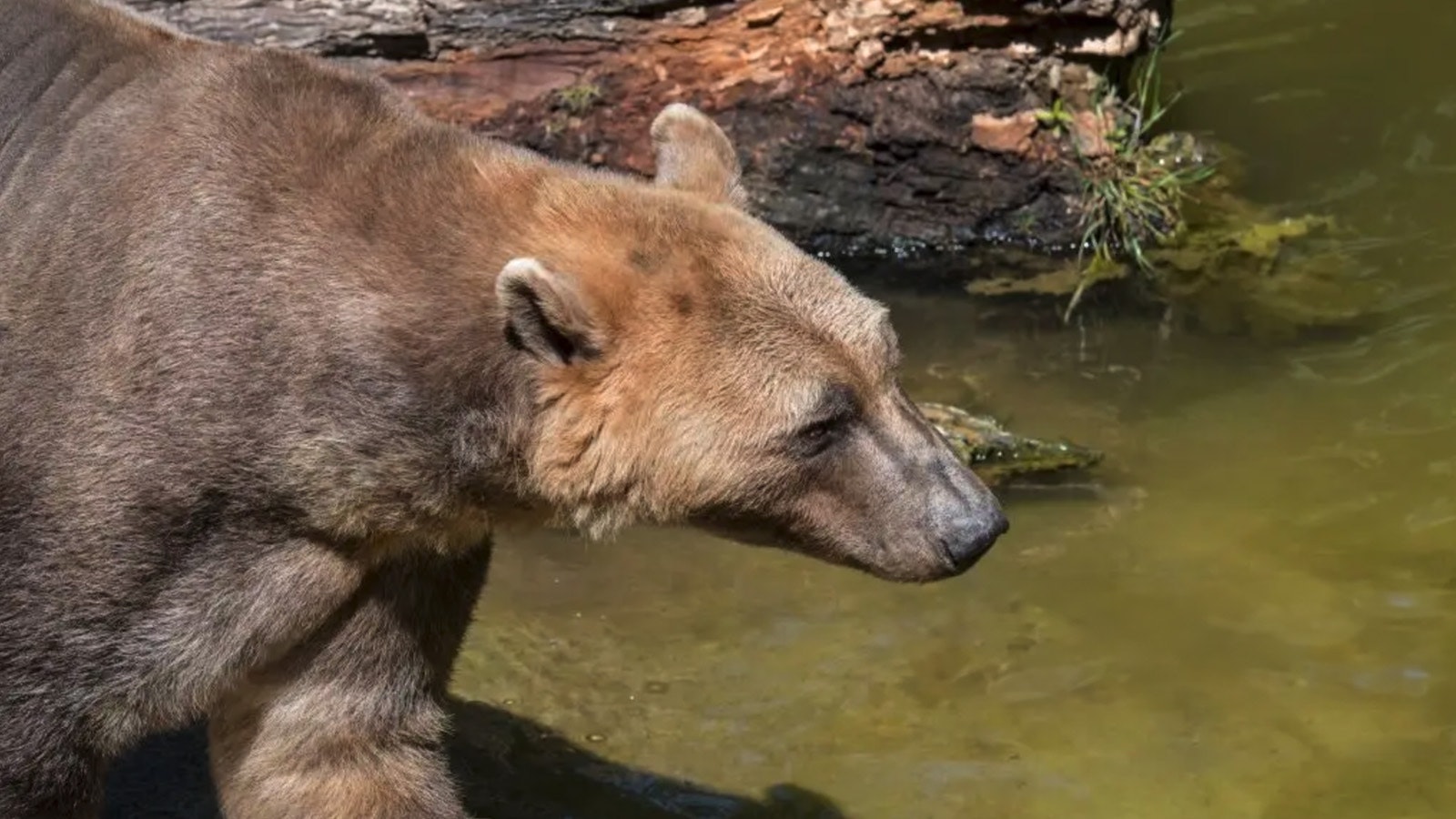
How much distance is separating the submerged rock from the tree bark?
83.5 inches

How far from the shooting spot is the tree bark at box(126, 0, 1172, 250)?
991 cm

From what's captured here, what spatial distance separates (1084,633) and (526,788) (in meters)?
2.12

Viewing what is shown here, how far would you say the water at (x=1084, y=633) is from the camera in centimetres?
677

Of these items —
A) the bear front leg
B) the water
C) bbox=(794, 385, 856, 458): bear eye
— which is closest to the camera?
bbox=(794, 385, 856, 458): bear eye

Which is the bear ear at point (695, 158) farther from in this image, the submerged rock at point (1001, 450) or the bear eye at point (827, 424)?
the submerged rock at point (1001, 450)

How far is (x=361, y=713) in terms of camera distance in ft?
19.1

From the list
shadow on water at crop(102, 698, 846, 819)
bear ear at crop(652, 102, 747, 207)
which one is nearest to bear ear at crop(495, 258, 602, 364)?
bear ear at crop(652, 102, 747, 207)

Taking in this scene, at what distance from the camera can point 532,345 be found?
17.0ft

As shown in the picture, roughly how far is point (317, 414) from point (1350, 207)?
22.9 feet

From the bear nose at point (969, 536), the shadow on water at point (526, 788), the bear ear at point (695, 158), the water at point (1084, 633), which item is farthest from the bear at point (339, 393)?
the water at point (1084, 633)

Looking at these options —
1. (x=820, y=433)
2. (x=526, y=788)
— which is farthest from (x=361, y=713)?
(x=820, y=433)

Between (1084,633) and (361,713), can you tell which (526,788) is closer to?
(361,713)

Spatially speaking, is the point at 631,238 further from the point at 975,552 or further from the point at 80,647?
the point at 80,647

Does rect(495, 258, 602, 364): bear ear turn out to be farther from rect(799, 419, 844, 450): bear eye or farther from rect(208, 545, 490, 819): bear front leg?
rect(208, 545, 490, 819): bear front leg
